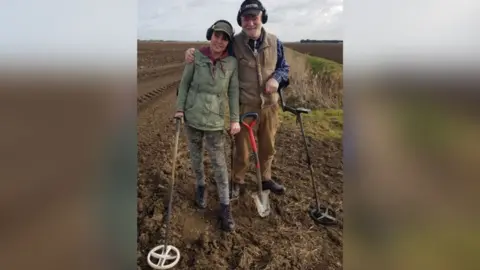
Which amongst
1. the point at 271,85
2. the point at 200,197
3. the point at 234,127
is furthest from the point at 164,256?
A: the point at 271,85

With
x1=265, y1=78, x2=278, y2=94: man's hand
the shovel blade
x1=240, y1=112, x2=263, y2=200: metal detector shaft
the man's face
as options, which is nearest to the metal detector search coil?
the shovel blade

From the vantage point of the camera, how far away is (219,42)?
241cm

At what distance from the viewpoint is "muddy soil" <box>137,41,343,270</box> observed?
2.44 m

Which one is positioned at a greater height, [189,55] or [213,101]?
[189,55]

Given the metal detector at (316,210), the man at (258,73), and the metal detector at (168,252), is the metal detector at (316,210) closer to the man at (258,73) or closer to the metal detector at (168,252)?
the man at (258,73)

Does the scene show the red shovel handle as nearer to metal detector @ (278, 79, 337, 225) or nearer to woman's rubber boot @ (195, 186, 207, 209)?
metal detector @ (278, 79, 337, 225)

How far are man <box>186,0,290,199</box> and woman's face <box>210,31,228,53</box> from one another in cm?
6

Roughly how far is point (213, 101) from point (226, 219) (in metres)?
0.69

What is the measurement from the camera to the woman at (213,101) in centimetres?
241

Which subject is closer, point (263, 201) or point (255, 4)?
point (255, 4)

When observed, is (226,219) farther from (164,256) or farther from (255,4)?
(255,4)
